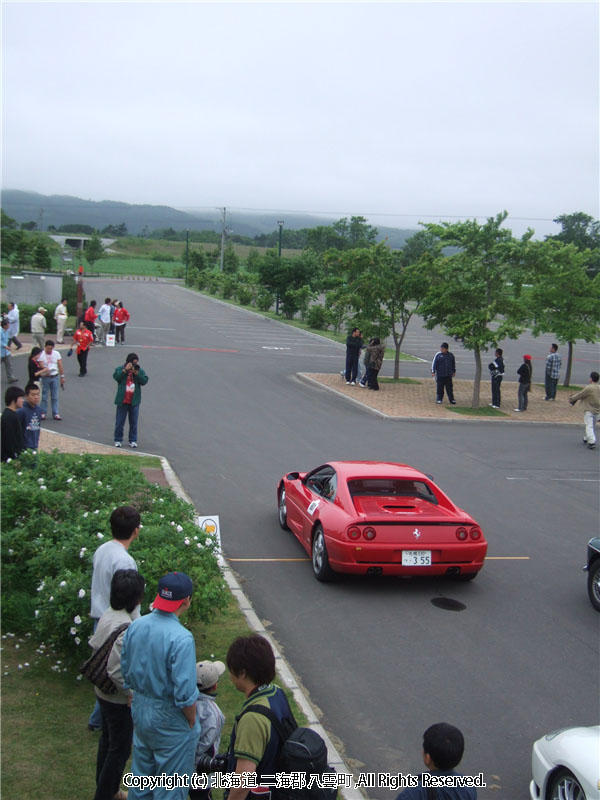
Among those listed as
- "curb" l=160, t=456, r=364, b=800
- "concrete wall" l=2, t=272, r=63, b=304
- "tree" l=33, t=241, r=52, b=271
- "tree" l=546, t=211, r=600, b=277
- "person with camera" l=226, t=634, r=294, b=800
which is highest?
"tree" l=546, t=211, r=600, b=277

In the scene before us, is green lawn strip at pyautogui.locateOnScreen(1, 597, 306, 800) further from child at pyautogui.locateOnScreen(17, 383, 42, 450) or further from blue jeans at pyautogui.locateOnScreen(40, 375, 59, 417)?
blue jeans at pyautogui.locateOnScreen(40, 375, 59, 417)

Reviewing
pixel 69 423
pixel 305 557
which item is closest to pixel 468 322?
pixel 69 423

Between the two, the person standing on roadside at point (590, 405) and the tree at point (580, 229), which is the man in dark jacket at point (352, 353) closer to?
the person standing on roadside at point (590, 405)

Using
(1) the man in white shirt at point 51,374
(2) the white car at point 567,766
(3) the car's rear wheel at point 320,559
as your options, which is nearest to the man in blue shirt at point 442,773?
(2) the white car at point 567,766

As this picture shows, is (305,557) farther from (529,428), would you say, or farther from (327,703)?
(529,428)

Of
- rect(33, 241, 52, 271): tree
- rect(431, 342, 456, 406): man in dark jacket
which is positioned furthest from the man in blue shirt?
rect(33, 241, 52, 271): tree

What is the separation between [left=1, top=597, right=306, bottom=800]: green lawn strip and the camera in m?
4.98

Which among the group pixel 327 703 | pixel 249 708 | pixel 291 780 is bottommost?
pixel 327 703

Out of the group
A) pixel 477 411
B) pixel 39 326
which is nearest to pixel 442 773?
pixel 477 411

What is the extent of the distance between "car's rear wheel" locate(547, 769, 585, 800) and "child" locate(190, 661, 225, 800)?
2.09 m

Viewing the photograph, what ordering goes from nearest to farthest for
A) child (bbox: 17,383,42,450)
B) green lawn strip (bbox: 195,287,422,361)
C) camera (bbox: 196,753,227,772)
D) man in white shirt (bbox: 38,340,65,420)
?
1. camera (bbox: 196,753,227,772)
2. child (bbox: 17,383,42,450)
3. man in white shirt (bbox: 38,340,65,420)
4. green lawn strip (bbox: 195,287,422,361)

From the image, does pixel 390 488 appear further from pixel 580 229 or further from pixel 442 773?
pixel 580 229

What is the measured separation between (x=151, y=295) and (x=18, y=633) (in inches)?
2346

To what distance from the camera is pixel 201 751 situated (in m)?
4.32
